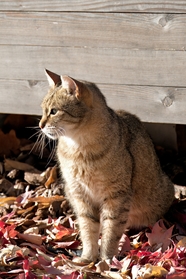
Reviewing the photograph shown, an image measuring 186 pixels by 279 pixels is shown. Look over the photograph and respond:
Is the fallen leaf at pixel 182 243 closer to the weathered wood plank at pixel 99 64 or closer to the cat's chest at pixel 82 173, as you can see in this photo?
the cat's chest at pixel 82 173

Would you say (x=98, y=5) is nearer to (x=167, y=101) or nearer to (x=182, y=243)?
(x=167, y=101)

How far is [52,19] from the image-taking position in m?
5.08

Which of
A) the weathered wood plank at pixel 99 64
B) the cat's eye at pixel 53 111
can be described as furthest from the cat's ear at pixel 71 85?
the weathered wood plank at pixel 99 64

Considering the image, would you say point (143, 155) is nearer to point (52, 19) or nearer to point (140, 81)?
point (140, 81)

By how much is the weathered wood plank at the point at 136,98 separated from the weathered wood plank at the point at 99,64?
6 cm

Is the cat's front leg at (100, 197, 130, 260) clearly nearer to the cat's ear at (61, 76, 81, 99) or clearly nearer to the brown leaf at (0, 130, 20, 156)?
the cat's ear at (61, 76, 81, 99)

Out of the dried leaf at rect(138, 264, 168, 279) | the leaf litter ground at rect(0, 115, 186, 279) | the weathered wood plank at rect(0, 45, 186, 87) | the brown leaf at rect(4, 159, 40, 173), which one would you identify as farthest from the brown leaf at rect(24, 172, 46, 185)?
the dried leaf at rect(138, 264, 168, 279)

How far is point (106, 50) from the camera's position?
4.99 metres

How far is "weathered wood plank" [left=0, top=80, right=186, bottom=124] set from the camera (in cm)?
494

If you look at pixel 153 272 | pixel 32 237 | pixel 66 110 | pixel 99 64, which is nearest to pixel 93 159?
pixel 66 110

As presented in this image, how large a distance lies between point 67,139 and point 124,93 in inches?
40.2

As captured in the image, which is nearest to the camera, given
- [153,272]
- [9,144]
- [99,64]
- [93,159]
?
[153,272]

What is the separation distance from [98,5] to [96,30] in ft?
0.68

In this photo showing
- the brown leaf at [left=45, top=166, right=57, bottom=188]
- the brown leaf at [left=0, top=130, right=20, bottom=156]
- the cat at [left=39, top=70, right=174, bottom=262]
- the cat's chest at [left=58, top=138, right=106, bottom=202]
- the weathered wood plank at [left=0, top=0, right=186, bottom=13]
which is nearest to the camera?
the cat at [left=39, top=70, right=174, bottom=262]
